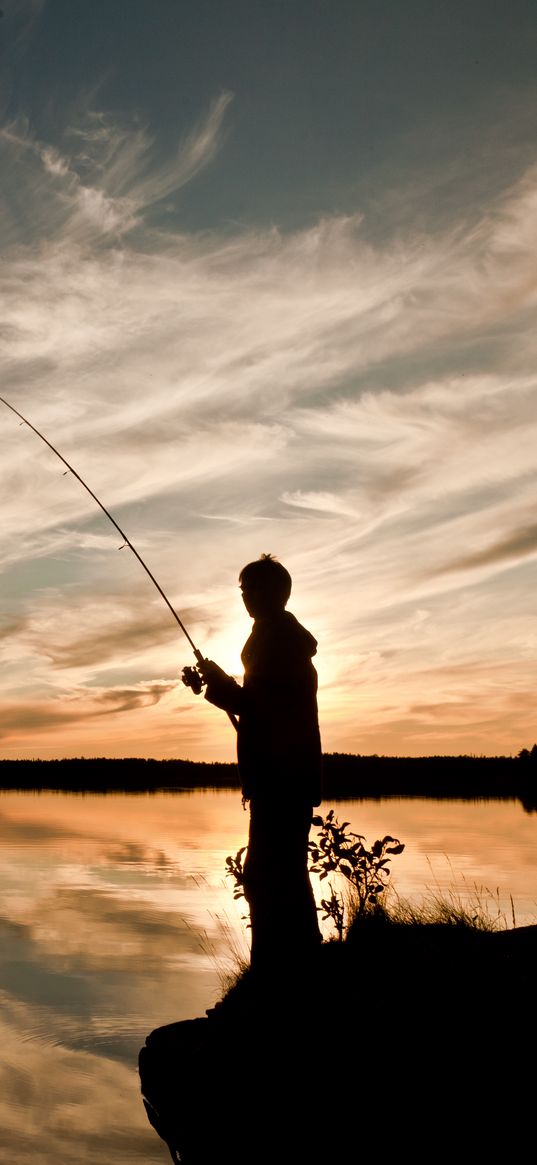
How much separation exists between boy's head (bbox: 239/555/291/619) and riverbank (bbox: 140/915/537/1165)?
2.01m

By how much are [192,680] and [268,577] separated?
84 cm

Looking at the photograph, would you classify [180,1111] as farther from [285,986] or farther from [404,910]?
[404,910]

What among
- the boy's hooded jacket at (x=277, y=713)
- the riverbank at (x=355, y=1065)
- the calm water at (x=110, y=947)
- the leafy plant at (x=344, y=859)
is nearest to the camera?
the riverbank at (x=355, y=1065)

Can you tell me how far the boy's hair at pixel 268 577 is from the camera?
17.5 feet

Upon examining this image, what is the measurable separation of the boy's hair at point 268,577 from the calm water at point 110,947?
12.3 feet

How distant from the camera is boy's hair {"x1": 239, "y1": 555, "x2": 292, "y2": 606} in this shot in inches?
210

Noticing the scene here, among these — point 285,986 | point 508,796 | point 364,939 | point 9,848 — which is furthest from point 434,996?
point 508,796

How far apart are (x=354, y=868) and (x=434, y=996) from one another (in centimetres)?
276

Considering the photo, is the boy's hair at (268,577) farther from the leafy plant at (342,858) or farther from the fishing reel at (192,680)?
the leafy plant at (342,858)

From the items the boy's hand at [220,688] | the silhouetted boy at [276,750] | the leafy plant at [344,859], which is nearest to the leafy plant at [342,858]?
the leafy plant at [344,859]

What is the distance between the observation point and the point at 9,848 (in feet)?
81.4

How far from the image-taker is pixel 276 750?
5273mm

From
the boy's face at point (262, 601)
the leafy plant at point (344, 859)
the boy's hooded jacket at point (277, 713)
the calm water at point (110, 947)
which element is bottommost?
the calm water at point (110, 947)

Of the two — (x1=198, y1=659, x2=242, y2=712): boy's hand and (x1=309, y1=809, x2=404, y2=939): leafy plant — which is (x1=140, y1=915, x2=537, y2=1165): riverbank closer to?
(x1=309, y1=809, x2=404, y2=939): leafy plant
